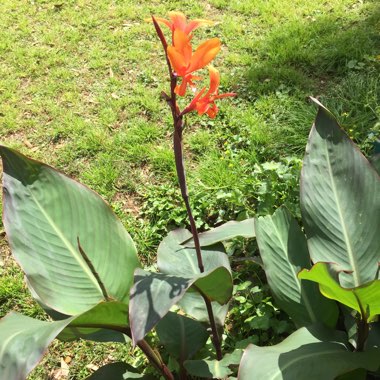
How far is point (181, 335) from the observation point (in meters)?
1.69

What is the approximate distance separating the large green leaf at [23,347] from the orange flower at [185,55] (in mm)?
609

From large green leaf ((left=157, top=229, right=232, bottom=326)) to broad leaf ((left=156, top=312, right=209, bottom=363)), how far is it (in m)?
0.04

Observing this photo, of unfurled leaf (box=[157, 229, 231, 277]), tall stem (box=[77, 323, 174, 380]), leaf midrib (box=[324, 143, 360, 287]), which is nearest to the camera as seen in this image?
tall stem (box=[77, 323, 174, 380])

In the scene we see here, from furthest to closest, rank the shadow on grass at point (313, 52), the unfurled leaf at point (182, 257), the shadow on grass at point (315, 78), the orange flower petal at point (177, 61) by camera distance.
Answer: the shadow on grass at point (313, 52) < the shadow on grass at point (315, 78) < the unfurled leaf at point (182, 257) < the orange flower petal at point (177, 61)

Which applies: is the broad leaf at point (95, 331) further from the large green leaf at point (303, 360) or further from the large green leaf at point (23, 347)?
the large green leaf at point (303, 360)

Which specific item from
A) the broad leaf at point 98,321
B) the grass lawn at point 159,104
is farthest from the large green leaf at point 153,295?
the grass lawn at point 159,104

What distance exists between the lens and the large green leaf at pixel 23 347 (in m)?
1.03

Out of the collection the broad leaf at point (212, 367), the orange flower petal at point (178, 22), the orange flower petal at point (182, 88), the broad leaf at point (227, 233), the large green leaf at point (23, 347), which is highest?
the orange flower petal at point (178, 22)

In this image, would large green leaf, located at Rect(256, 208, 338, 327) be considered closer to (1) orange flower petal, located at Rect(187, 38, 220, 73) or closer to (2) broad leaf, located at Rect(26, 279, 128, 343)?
(2) broad leaf, located at Rect(26, 279, 128, 343)

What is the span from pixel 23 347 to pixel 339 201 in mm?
1032

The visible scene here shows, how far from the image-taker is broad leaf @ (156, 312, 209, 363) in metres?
1.67

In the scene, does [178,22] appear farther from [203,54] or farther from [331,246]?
[331,246]

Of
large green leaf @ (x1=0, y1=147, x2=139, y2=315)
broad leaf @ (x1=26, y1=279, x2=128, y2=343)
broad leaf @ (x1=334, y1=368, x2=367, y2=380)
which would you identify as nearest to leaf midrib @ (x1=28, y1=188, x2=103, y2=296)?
large green leaf @ (x1=0, y1=147, x2=139, y2=315)

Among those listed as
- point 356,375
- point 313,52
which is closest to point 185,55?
point 356,375
